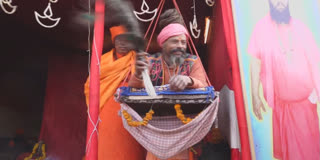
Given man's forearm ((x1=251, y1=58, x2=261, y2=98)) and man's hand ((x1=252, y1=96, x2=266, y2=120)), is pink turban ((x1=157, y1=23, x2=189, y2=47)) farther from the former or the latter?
man's hand ((x1=252, y1=96, x2=266, y2=120))

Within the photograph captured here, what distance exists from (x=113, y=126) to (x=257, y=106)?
1.51 m

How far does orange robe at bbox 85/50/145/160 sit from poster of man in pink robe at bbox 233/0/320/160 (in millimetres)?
1211

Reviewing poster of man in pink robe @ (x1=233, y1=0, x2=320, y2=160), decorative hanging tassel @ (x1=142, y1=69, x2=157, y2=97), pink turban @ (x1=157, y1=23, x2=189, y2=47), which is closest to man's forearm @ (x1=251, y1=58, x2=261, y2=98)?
poster of man in pink robe @ (x1=233, y1=0, x2=320, y2=160)

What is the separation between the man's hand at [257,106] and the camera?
2.60 metres

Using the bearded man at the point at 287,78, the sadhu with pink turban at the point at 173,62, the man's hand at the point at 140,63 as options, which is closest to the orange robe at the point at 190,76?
the sadhu with pink turban at the point at 173,62

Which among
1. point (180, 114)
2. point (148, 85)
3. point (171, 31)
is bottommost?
point (180, 114)

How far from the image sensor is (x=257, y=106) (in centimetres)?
263

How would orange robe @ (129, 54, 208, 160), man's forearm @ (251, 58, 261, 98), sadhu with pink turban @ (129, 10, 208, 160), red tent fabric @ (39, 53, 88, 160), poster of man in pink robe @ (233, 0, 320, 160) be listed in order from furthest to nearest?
red tent fabric @ (39, 53, 88, 160) → man's forearm @ (251, 58, 261, 98) → poster of man in pink robe @ (233, 0, 320, 160) → sadhu with pink turban @ (129, 10, 208, 160) → orange robe @ (129, 54, 208, 160)

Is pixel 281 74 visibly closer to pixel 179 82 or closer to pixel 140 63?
pixel 179 82

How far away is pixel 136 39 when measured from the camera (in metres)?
2.13

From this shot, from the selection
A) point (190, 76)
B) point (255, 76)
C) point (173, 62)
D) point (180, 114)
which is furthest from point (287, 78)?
point (180, 114)

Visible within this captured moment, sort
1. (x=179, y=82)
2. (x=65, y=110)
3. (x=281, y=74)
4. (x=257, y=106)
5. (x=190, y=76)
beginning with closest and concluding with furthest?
(x=179, y=82) < (x=190, y=76) < (x=257, y=106) < (x=281, y=74) < (x=65, y=110)

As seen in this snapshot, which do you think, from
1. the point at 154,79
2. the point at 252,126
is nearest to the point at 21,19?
the point at 154,79

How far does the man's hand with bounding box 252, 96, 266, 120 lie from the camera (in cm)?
260
